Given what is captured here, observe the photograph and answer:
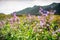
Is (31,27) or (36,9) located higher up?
(36,9)

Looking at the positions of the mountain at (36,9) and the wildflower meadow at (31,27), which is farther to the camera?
the mountain at (36,9)

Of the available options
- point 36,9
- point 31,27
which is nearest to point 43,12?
→ point 36,9

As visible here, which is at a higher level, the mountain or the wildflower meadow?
the mountain

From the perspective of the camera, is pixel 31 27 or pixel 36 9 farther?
pixel 36 9

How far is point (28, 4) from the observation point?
2.13 meters

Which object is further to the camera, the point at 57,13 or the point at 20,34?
the point at 57,13

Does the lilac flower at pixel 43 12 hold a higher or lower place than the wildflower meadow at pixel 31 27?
higher

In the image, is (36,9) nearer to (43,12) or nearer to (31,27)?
(43,12)

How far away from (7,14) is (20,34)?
0.38 meters

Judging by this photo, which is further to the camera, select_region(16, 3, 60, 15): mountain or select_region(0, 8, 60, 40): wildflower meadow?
select_region(16, 3, 60, 15): mountain

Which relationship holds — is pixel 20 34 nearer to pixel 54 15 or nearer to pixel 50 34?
pixel 50 34

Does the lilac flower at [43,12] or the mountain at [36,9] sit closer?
the lilac flower at [43,12]

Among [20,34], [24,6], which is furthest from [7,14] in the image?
[20,34]

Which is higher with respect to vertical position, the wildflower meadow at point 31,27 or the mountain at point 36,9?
the mountain at point 36,9
